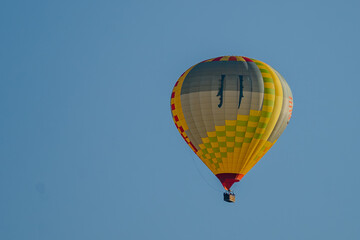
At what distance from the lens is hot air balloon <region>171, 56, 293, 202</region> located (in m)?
105

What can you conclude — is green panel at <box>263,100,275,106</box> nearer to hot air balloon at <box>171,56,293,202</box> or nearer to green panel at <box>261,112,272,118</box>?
hot air balloon at <box>171,56,293,202</box>

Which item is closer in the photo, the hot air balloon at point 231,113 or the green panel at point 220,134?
the hot air balloon at point 231,113

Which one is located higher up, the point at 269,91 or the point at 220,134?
the point at 269,91

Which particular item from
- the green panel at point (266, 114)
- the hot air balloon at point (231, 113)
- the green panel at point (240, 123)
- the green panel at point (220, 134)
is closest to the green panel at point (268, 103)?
the hot air balloon at point (231, 113)

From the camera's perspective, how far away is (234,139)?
10512 centimetres

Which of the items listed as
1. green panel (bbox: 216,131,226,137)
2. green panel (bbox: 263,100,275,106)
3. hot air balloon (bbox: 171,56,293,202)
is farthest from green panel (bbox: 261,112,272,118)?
green panel (bbox: 216,131,226,137)

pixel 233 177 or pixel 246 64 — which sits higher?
pixel 246 64

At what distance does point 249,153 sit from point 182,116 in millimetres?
4432

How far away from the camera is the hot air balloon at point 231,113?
105m

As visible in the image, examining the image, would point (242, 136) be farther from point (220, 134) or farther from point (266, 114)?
point (266, 114)

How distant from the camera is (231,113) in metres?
105

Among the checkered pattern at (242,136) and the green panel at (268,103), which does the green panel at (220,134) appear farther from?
the green panel at (268,103)

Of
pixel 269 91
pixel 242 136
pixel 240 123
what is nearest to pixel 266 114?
pixel 269 91

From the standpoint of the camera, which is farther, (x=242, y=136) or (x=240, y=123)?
(x=242, y=136)
